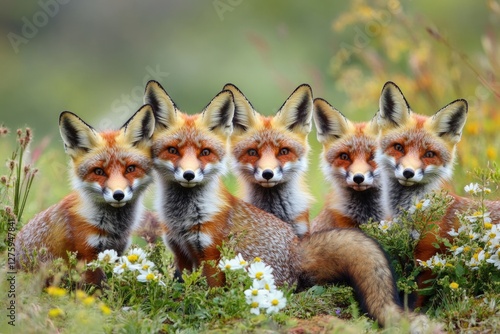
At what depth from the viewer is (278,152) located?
22.7 ft

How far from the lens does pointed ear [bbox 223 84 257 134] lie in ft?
22.9

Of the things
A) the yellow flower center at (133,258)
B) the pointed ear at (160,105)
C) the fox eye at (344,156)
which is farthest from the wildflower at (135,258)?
the fox eye at (344,156)

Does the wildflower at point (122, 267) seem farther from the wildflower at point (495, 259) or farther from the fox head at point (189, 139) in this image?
the wildflower at point (495, 259)

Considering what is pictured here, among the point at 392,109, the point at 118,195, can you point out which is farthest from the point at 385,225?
the point at 118,195

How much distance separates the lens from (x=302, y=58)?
16.9 meters

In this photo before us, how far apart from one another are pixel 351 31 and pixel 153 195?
444 inches

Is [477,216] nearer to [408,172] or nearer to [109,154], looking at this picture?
[408,172]

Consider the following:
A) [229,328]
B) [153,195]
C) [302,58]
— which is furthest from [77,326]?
[302,58]

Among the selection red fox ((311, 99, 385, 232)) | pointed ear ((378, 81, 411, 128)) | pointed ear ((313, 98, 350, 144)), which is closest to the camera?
pointed ear ((378, 81, 411, 128))

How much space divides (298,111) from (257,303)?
2.43 metres

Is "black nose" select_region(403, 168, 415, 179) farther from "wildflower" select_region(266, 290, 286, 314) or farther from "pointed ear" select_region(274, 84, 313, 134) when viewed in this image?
"wildflower" select_region(266, 290, 286, 314)

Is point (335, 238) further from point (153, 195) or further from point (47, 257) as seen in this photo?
point (47, 257)

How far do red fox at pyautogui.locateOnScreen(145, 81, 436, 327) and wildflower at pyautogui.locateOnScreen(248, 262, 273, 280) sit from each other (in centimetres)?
37

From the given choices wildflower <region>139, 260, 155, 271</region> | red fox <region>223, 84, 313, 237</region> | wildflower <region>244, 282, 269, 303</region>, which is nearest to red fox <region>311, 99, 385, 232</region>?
red fox <region>223, 84, 313, 237</region>
